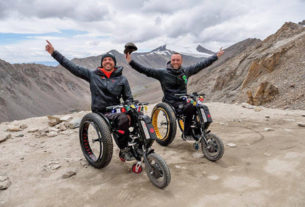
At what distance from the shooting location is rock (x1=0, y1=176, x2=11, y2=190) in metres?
4.34

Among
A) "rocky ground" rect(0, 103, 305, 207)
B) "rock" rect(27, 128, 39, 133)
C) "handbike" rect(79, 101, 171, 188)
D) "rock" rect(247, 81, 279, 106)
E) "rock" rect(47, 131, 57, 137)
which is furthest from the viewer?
"rock" rect(247, 81, 279, 106)

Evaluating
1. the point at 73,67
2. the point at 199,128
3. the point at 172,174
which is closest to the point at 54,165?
the point at 73,67

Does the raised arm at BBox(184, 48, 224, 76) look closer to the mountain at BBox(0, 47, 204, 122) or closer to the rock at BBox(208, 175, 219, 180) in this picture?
the rock at BBox(208, 175, 219, 180)

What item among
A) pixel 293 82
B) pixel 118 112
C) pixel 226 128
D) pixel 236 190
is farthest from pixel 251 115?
pixel 293 82

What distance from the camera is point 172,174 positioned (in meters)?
4.73

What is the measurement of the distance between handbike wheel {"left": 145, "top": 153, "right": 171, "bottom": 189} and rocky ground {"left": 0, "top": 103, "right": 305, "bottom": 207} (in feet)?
0.41

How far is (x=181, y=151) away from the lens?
6.10 m

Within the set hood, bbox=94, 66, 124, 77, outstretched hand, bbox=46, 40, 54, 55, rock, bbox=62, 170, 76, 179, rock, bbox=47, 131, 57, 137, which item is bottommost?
rock, bbox=62, 170, 76, 179

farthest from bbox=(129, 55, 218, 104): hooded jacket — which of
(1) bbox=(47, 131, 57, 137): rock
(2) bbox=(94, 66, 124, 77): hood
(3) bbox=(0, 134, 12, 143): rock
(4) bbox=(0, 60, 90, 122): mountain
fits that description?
(4) bbox=(0, 60, 90, 122): mountain

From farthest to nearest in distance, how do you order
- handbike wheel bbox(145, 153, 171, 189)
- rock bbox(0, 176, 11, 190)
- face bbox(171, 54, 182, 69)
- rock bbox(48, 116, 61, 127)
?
1. rock bbox(48, 116, 61, 127)
2. face bbox(171, 54, 182, 69)
3. rock bbox(0, 176, 11, 190)
4. handbike wheel bbox(145, 153, 171, 189)

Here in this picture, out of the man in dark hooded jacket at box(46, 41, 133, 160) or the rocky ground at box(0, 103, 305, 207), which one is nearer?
the rocky ground at box(0, 103, 305, 207)

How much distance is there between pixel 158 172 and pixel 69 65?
3.22m

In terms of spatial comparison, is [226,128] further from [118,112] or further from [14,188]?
[14,188]

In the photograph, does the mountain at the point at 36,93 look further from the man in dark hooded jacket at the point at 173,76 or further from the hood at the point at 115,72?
the hood at the point at 115,72
